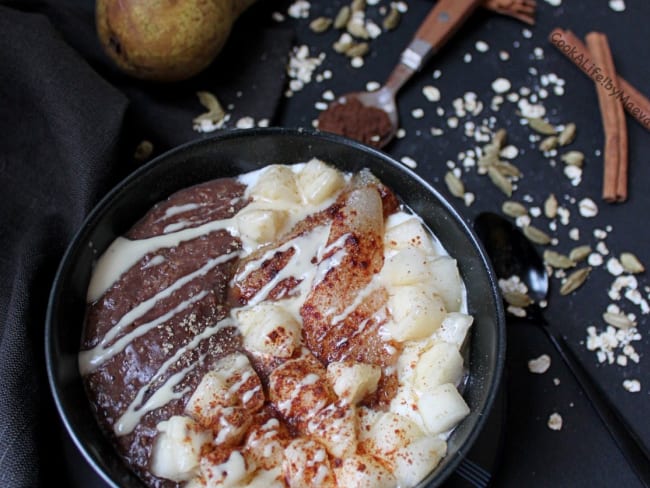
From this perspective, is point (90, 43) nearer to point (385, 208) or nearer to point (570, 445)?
point (385, 208)

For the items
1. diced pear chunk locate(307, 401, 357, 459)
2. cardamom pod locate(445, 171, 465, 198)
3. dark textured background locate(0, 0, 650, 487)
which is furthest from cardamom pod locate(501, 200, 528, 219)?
diced pear chunk locate(307, 401, 357, 459)

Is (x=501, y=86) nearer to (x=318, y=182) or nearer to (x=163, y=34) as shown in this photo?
(x=318, y=182)

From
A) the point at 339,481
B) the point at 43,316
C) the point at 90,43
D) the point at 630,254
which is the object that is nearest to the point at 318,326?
the point at 339,481

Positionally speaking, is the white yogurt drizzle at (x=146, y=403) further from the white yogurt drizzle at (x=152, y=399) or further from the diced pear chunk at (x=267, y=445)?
the diced pear chunk at (x=267, y=445)

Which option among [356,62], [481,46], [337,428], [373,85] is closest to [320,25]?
[356,62]

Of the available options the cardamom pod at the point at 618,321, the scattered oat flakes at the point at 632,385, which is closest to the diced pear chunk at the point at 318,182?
the cardamom pod at the point at 618,321

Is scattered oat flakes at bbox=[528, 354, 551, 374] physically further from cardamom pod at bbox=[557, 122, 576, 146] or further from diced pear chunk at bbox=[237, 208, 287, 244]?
diced pear chunk at bbox=[237, 208, 287, 244]

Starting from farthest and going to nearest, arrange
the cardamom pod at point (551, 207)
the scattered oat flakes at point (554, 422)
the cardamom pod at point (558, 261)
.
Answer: the cardamom pod at point (551, 207)
the cardamom pod at point (558, 261)
the scattered oat flakes at point (554, 422)
